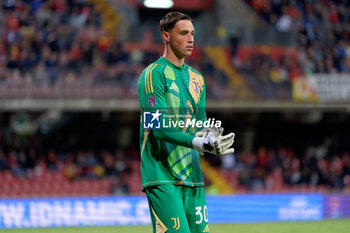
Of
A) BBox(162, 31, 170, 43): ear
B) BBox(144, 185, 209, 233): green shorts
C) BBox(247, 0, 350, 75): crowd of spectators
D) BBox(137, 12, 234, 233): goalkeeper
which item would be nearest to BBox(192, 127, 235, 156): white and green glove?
BBox(137, 12, 234, 233): goalkeeper

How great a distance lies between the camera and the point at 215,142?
13.9 ft

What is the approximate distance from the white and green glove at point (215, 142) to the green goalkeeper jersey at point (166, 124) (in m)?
0.21

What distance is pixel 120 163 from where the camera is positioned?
2183 cm

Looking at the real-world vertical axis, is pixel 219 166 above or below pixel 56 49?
below

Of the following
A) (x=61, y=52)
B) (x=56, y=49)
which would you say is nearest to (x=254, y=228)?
(x=61, y=52)

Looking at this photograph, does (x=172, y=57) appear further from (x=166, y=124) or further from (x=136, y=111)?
(x=136, y=111)

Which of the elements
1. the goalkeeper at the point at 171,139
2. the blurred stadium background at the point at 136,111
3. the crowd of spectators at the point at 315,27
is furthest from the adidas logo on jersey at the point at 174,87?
the crowd of spectators at the point at 315,27

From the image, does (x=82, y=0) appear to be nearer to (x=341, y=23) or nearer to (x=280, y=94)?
(x=280, y=94)

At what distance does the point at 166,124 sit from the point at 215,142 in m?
0.49

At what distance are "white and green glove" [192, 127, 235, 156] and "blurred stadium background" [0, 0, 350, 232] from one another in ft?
44.6

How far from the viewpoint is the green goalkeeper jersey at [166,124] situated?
4.63 metres

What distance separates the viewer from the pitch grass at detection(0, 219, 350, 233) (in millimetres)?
15322

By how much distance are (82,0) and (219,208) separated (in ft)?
32.6

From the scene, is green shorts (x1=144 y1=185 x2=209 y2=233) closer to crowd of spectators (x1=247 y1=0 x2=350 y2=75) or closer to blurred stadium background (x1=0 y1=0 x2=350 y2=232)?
blurred stadium background (x1=0 y1=0 x2=350 y2=232)
